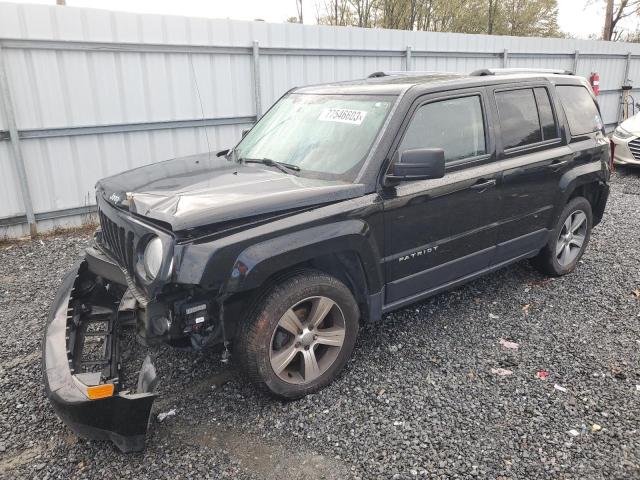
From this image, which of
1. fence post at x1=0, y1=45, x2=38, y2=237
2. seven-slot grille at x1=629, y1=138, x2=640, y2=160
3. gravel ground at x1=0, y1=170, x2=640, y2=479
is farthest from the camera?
seven-slot grille at x1=629, y1=138, x2=640, y2=160

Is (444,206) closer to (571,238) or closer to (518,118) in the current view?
(518,118)

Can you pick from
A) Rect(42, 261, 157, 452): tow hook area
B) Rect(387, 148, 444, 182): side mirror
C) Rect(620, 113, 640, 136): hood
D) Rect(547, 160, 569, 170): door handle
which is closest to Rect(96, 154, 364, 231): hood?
Rect(387, 148, 444, 182): side mirror

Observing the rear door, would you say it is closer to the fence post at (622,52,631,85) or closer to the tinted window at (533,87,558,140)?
the tinted window at (533,87,558,140)

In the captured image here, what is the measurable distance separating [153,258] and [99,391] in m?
0.71

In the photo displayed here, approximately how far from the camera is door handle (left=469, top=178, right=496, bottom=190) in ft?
12.5

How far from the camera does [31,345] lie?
12.7ft

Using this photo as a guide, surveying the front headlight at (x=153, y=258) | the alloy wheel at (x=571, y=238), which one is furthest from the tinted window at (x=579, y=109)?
the front headlight at (x=153, y=258)

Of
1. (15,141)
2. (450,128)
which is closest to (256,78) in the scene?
(15,141)

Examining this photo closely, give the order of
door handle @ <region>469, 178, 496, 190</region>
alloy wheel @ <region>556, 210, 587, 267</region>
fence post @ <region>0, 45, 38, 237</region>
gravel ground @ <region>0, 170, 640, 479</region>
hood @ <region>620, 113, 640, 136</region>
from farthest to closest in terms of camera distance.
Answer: hood @ <region>620, 113, 640, 136</region>
fence post @ <region>0, 45, 38, 237</region>
alloy wheel @ <region>556, 210, 587, 267</region>
door handle @ <region>469, 178, 496, 190</region>
gravel ground @ <region>0, 170, 640, 479</region>

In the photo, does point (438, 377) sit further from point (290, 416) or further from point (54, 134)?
point (54, 134)

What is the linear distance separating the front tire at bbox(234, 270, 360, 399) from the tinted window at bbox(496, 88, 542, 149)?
201cm

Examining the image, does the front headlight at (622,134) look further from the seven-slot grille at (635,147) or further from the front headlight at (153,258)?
the front headlight at (153,258)

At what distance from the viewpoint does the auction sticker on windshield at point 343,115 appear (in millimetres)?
3557

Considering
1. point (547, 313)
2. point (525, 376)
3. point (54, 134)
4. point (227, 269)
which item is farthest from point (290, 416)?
point (54, 134)
